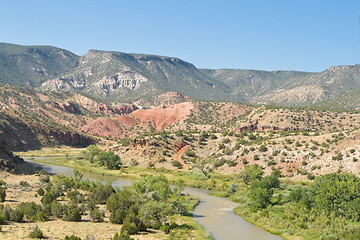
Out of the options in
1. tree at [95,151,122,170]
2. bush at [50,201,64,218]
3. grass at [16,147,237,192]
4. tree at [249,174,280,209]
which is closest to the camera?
bush at [50,201,64,218]

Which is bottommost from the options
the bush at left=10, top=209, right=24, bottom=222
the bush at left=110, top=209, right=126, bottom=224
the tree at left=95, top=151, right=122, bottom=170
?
the tree at left=95, top=151, right=122, bottom=170

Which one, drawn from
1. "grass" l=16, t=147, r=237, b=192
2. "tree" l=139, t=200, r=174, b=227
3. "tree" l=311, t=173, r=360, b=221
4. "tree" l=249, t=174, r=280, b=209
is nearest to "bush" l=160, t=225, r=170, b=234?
"tree" l=139, t=200, r=174, b=227

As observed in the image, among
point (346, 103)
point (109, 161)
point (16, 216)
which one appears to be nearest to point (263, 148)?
point (109, 161)

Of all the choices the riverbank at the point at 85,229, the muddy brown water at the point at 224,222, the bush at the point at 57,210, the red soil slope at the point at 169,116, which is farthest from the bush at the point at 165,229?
the red soil slope at the point at 169,116

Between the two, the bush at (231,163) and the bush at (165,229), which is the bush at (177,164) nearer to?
the bush at (231,163)

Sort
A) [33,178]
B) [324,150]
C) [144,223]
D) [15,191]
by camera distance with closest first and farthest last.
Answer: [144,223], [15,191], [33,178], [324,150]

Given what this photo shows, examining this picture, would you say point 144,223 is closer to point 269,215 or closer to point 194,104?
point 269,215

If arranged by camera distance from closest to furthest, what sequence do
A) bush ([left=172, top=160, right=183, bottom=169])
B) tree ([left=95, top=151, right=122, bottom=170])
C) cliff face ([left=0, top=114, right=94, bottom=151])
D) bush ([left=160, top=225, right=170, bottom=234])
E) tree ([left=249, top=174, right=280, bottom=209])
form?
bush ([left=160, top=225, right=170, bottom=234]), tree ([left=249, top=174, right=280, bottom=209]), bush ([left=172, top=160, right=183, bottom=169]), tree ([left=95, top=151, right=122, bottom=170]), cliff face ([left=0, top=114, right=94, bottom=151])

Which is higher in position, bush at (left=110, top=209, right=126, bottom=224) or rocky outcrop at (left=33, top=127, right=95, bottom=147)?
bush at (left=110, top=209, right=126, bottom=224)

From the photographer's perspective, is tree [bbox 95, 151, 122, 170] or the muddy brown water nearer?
the muddy brown water

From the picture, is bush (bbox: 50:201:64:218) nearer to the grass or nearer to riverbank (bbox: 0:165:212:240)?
riverbank (bbox: 0:165:212:240)

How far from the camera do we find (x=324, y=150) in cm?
7194

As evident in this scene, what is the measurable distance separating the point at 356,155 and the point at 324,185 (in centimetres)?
3011

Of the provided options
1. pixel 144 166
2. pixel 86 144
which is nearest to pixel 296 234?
Answer: pixel 144 166
